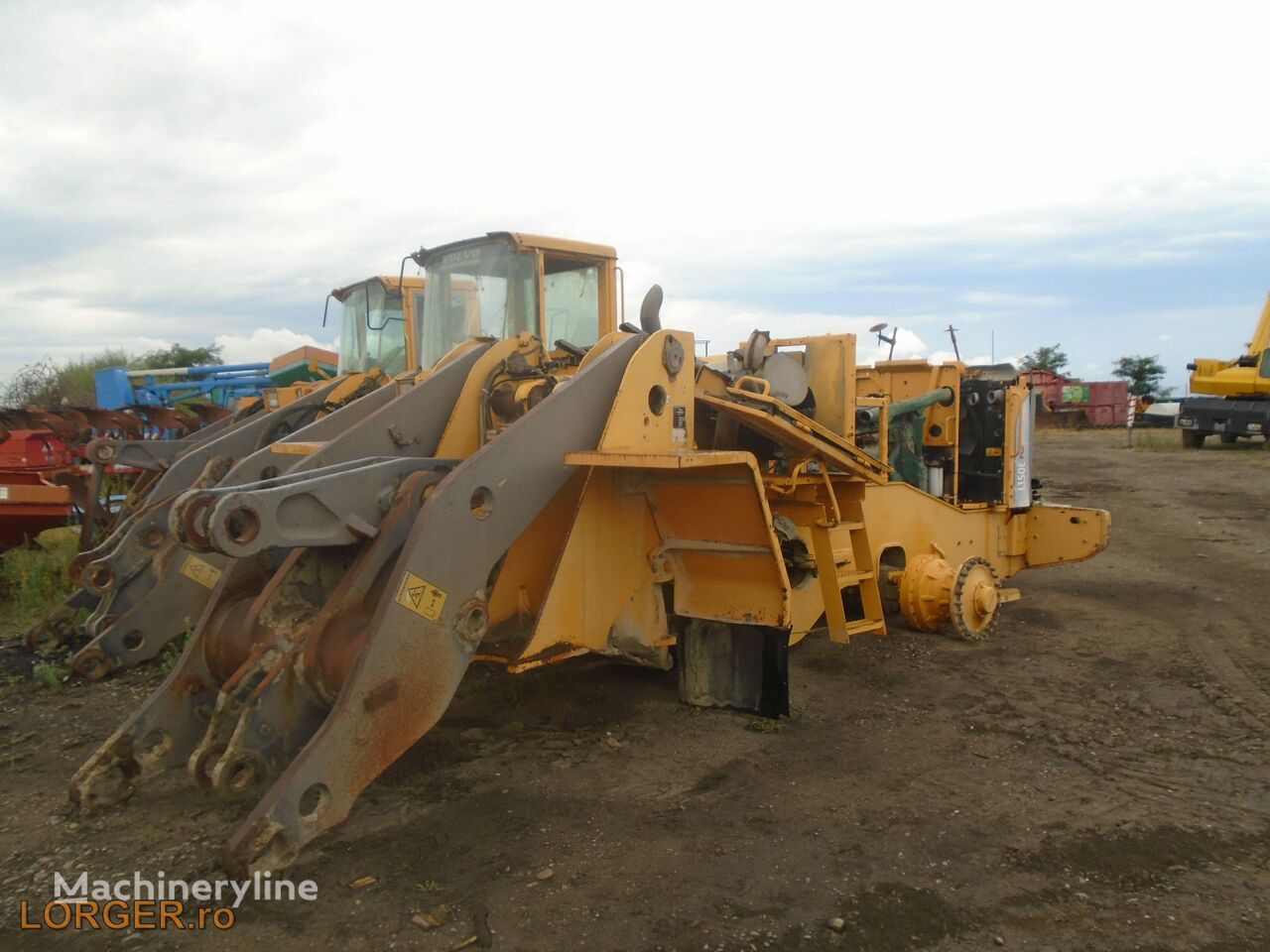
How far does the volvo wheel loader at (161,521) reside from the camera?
5.72m

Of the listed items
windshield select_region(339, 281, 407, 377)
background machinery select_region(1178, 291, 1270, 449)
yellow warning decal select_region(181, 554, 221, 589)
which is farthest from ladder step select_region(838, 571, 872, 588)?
background machinery select_region(1178, 291, 1270, 449)

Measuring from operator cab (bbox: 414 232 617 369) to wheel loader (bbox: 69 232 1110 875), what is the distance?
14 mm

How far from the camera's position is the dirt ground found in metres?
3.06

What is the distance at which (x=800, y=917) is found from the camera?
122 inches

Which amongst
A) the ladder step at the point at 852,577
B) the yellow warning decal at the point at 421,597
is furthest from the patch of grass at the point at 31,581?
the ladder step at the point at 852,577

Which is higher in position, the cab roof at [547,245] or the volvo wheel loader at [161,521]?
the cab roof at [547,245]

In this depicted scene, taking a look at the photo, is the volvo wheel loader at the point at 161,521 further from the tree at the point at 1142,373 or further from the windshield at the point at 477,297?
the tree at the point at 1142,373

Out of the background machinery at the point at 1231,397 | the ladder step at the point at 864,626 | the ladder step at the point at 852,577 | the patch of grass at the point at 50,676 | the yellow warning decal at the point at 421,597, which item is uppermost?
the background machinery at the point at 1231,397

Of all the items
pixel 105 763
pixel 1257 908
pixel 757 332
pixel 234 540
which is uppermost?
pixel 757 332

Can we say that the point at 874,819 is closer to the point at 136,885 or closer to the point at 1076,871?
the point at 1076,871

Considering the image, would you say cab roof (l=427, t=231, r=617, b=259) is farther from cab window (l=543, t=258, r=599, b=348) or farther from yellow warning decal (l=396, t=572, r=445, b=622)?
yellow warning decal (l=396, t=572, r=445, b=622)

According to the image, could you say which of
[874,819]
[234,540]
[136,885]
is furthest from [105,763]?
[874,819]

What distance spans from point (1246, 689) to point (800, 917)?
155 inches

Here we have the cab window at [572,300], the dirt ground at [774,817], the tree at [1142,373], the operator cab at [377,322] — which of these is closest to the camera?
the dirt ground at [774,817]
